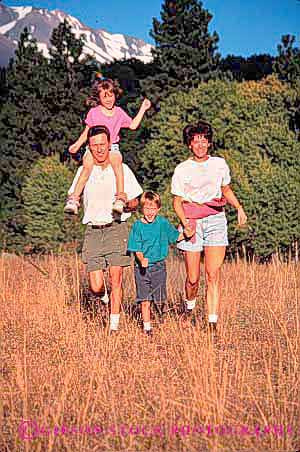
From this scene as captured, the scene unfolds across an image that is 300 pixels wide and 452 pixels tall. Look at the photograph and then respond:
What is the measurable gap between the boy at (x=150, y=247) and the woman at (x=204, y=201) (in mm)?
148

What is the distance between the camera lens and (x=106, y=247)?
6215 millimetres

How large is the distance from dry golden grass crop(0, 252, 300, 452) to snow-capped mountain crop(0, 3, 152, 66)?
1246 centimetres

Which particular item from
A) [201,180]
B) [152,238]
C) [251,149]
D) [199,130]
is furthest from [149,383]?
[251,149]

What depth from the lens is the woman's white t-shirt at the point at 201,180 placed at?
6.04 meters

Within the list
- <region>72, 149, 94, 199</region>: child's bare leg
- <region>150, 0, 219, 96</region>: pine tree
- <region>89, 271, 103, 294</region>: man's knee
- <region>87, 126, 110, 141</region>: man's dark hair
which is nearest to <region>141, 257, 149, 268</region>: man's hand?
<region>89, 271, 103, 294</region>: man's knee

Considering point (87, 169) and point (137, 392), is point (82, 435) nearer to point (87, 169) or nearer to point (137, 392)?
point (137, 392)

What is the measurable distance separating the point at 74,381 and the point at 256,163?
9.26 meters

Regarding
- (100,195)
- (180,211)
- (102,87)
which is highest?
(102,87)

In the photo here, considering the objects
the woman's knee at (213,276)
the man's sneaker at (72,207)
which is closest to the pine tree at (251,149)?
the woman's knee at (213,276)

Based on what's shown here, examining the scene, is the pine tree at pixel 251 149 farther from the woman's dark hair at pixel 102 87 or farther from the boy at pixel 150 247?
the boy at pixel 150 247

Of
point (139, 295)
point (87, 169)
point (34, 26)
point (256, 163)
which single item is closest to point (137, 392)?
point (139, 295)

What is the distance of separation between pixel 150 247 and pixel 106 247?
0.43 metres

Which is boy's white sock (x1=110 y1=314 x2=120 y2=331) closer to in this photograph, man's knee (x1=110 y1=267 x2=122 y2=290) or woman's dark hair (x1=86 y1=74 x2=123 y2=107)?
man's knee (x1=110 y1=267 x2=122 y2=290)

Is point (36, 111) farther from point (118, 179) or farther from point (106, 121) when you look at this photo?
point (118, 179)
